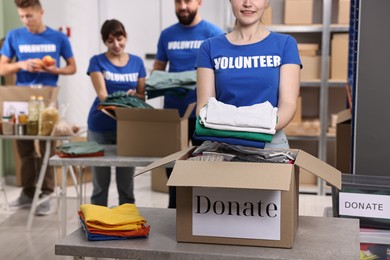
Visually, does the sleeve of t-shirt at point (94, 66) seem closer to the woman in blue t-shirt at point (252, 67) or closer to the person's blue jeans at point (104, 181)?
the person's blue jeans at point (104, 181)

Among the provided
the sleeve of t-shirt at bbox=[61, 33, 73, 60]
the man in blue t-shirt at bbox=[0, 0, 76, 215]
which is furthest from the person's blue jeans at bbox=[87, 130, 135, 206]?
the sleeve of t-shirt at bbox=[61, 33, 73, 60]

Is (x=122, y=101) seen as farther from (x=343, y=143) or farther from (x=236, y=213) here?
(x=236, y=213)

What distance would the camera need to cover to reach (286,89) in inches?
80.5

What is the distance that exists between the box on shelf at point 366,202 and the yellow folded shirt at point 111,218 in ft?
2.84

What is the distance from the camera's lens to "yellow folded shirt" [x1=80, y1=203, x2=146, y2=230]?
5.44 ft

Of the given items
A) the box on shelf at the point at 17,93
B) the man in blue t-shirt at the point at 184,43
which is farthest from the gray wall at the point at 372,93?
the box on shelf at the point at 17,93

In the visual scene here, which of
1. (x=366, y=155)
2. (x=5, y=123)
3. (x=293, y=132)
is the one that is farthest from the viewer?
(x=293, y=132)

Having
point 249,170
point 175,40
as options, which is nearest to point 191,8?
point 175,40

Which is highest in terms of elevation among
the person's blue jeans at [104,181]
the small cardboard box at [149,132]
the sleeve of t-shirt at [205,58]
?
the sleeve of t-shirt at [205,58]

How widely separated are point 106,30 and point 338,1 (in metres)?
2.64

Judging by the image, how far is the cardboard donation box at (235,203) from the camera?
5.17ft

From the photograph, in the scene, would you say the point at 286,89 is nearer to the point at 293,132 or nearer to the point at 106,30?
the point at 106,30

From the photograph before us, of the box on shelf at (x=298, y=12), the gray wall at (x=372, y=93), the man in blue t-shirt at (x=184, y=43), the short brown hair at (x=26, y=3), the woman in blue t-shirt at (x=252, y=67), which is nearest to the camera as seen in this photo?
the woman in blue t-shirt at (x=252, y=67)

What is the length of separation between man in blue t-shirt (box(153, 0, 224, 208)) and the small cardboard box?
29 cm
